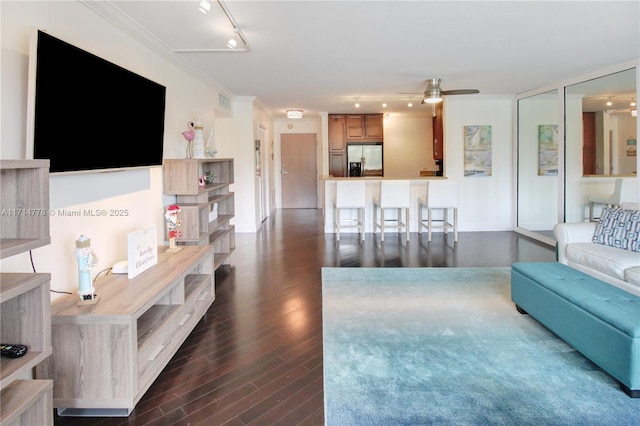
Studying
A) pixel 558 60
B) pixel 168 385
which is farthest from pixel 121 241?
pixel 558 60

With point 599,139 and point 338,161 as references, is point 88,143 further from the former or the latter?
point 338,161

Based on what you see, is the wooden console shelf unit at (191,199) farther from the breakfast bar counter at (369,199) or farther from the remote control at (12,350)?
the breakfast bar counter at (369,199)

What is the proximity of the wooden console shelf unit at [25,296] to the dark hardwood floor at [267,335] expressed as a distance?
532 millimetres

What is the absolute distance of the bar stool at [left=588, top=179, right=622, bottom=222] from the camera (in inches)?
200

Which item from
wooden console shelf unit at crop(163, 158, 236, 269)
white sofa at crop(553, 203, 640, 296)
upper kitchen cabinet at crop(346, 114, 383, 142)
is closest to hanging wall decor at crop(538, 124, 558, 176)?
white sofa at crop(553, 203, 640, 296)

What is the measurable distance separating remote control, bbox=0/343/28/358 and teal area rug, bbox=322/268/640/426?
1.37 meters

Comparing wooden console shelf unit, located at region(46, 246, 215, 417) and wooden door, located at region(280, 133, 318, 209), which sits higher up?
wooden door, located at region(280, 133, 318, 209)

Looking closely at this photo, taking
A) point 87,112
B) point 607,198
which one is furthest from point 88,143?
point 607,198

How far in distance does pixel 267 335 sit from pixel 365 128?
7.31 metres

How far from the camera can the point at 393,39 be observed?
378 cm

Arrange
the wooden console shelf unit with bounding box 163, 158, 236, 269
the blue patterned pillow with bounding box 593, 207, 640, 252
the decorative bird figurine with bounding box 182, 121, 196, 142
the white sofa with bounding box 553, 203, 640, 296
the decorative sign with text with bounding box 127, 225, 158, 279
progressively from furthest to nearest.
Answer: the decorative bird figurine with bounding box 182, 121, 196, 142
the wooden console shelf unit with bounding box 163, 158, 236, 269
the blue patterned pillow with bounding box 593, 207, 640, 252
the white sofa with bounding box 553, 203, 640, 296
the decorative sign with text with bounding box 127, 225, 158, 279

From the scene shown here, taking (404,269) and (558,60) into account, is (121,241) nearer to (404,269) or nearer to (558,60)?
(404,269)

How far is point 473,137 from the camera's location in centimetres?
731

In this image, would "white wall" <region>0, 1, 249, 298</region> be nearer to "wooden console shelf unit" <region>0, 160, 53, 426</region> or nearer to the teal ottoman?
"wooden console shelf unit" <region>0, 160, 53, 426</region>
